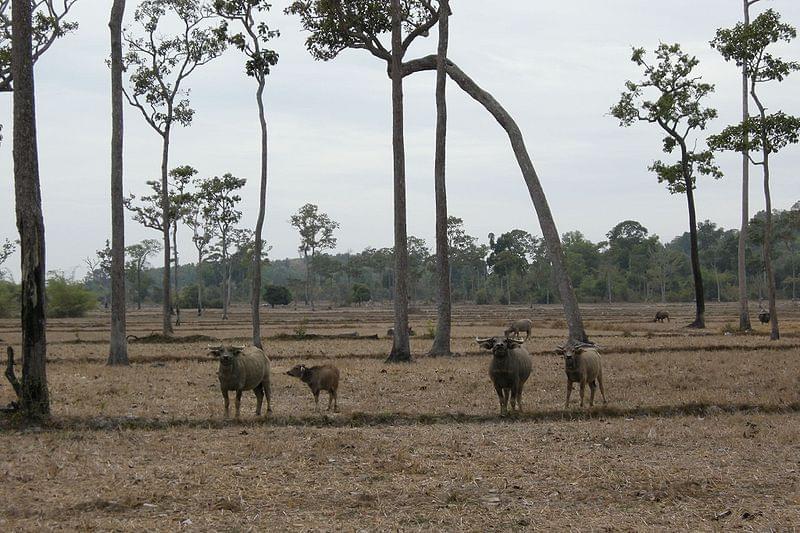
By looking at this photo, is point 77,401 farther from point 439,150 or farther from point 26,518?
point 439,150

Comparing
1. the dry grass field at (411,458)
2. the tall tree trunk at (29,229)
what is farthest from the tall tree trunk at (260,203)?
the tall tree trunk at (29,229)

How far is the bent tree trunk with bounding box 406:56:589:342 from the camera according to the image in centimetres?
2422

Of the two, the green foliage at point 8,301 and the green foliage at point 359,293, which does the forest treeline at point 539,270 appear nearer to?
the green foliage at point 359,293

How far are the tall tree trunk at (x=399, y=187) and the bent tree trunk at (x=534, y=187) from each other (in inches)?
110

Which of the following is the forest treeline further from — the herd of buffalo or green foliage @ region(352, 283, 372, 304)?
the herd of buffalo

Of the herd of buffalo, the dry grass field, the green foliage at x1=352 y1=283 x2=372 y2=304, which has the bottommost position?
the dry grass field

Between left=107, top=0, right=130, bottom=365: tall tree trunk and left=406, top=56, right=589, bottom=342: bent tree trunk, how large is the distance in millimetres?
10293

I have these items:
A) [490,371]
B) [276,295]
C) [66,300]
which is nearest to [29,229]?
[490,371]

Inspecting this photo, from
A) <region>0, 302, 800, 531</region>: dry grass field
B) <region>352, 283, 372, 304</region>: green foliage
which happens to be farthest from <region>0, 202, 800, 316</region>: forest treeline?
<region>0, 302, 800, 531</region>: dry grass field

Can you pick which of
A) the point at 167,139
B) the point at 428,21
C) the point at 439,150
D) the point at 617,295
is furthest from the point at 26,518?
the point at 617,295

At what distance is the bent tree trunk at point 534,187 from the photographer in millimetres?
24219

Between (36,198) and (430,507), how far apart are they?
28.5 feet

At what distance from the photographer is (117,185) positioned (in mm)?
23641

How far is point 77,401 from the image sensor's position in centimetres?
1502
